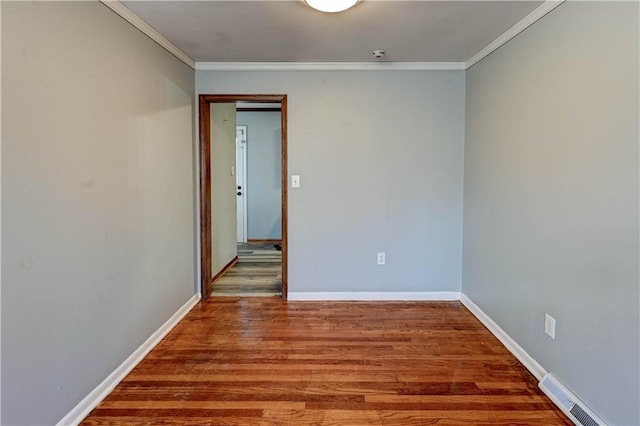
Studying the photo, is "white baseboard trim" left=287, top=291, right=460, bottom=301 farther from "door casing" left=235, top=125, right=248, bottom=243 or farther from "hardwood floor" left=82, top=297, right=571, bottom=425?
"door casing" left=235, top=125, right=248, bottom=243

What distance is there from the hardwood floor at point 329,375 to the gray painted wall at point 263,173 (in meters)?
3.43

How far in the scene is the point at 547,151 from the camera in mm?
2037

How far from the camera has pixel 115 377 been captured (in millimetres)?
2021

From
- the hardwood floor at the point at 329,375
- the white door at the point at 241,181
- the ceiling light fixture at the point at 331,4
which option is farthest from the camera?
the white door at the point at 241,181

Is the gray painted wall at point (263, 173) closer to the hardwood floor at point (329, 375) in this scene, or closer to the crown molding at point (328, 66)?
the crown molding at point (328, 66)

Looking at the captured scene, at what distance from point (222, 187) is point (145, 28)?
6.90 ft

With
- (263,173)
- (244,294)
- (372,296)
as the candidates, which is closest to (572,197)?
(372,296)

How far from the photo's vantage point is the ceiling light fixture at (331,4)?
1.95m

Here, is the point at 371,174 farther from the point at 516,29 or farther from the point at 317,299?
the point at 516,29

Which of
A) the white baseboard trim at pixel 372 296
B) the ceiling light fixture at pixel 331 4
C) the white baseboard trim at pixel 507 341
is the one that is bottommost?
the white baseboard trim at pixel 507 341

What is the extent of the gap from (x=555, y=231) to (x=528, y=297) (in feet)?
1.65

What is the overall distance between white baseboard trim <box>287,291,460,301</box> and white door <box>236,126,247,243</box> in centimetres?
324

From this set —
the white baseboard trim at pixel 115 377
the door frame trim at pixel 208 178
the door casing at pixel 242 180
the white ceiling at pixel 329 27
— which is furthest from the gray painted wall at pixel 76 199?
the door casing at pixel 242 180

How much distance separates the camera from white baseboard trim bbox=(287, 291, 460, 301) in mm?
3377
